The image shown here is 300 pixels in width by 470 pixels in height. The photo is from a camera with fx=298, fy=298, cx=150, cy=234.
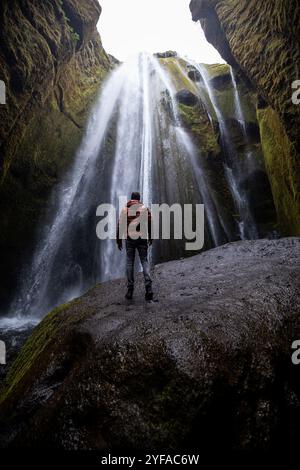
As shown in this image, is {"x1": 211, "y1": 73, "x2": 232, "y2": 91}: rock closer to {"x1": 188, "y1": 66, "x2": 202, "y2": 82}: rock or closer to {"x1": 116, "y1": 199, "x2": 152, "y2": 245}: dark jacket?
{"x1": 188, "y1": 66, "x2": 202, "y2": 82}: rock

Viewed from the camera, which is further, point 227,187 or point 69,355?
point 227,187

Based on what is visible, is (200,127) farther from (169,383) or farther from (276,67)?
(169,383)

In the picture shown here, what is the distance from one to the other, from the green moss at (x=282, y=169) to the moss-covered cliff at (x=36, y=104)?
9.42 metres

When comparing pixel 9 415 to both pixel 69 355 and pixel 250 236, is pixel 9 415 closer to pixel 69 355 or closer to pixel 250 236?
pixel 69 355

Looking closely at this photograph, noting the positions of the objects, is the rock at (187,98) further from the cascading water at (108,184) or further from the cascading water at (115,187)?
the cascading water at (115,187)

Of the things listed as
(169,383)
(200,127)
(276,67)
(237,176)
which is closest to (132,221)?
(169,383)

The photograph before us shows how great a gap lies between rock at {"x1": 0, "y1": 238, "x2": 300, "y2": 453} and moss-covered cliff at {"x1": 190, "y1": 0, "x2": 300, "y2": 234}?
26.1ft

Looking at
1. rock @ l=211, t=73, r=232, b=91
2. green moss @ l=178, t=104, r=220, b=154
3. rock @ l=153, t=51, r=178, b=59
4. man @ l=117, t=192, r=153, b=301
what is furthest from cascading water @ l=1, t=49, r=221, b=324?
man @ l=117, t=192, r=153, b=301

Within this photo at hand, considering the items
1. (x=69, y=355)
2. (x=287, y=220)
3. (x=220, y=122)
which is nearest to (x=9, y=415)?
(x=69, y=355)

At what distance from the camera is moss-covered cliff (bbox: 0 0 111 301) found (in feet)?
31.3

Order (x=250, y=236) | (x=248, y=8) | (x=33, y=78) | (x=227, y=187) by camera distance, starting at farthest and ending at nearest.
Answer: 1. (x=227, y=187)
2. (x=250, y=236)
3. (x=248, y=8)
4. (x=33, y=78)

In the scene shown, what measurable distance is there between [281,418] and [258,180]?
14910mm

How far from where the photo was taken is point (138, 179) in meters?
15.7

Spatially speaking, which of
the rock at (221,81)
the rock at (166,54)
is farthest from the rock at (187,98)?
the rock at (166,54)
